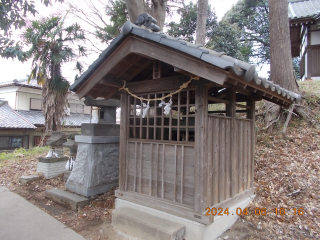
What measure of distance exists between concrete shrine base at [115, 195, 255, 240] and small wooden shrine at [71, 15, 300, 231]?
10 centimetres

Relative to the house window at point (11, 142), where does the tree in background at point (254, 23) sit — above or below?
above

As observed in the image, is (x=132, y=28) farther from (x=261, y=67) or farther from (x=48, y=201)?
(x=261, y=67)

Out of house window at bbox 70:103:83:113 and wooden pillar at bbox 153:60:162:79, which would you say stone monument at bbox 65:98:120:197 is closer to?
wooden pillar at bbox 153:60:162:79

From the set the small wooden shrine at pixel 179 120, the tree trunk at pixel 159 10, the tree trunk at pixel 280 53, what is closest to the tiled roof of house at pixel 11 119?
the tree trunk at pixel 159 10

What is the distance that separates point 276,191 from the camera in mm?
4969

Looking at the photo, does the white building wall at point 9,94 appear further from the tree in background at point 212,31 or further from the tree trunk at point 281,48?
the tree trunk at point 281,48

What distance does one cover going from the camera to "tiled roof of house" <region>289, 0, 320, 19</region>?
11828 millimetres

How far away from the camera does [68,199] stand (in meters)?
5.38

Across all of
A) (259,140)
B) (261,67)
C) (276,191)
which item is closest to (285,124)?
(259,140)

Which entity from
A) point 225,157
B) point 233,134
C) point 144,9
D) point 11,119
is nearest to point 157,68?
point 233,134

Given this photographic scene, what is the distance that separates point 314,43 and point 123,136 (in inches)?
511

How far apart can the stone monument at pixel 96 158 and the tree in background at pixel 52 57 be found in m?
6.29

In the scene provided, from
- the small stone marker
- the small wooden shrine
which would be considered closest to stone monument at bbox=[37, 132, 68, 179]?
the small stone marker

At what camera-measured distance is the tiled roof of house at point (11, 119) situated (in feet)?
58.6
